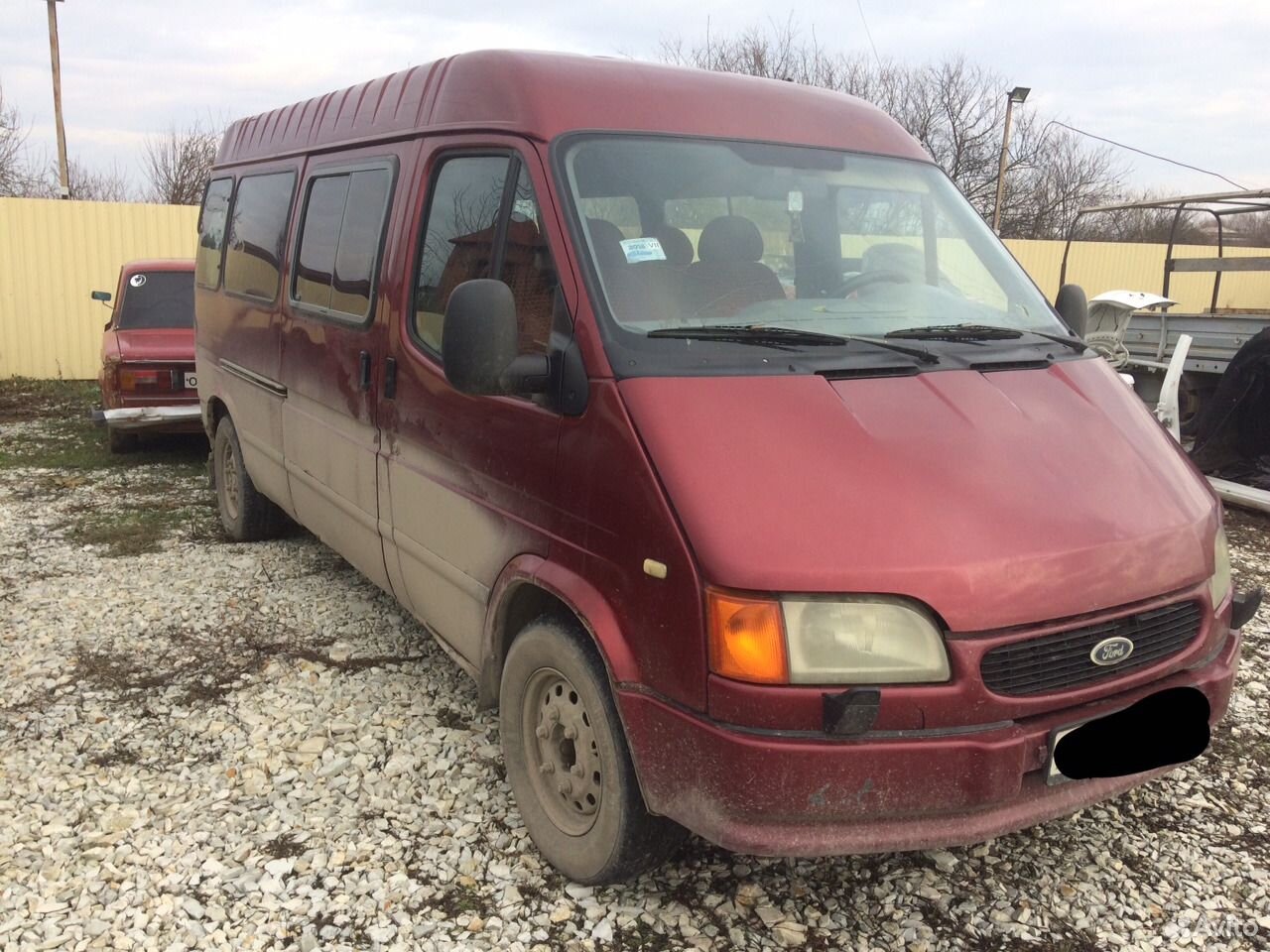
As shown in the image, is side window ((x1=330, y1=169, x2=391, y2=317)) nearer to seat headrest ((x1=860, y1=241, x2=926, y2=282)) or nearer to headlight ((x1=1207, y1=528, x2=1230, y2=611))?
seat headrest ((x1=860, y1=241, x2=926, y2=282))

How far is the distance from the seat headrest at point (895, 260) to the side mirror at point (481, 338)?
136 centimetres

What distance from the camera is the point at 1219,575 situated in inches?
113

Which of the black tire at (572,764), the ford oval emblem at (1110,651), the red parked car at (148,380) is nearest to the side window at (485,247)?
the black tire at (572,764)

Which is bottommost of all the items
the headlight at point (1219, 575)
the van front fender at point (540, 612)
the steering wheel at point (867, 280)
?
the van front fender at point (540, 612)

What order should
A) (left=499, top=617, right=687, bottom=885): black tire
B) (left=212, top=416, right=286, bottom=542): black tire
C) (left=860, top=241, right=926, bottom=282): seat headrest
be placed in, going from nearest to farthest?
(left=499, top=617, right=687, bottom=885): black tire → (left=860, top=241, right=926, bottom=282): seat headrest → (left=212, top=416, right=286, bottom=542): black tire

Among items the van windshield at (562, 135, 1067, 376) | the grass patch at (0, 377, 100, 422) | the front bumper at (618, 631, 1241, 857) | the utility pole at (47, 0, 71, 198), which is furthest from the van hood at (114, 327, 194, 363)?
the utility pole at (47, 0, 71, 198)

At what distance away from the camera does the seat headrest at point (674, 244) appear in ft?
10.1

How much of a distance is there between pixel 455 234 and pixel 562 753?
1.79 metres

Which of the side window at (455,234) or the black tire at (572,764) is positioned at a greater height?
the side window at (455,234)

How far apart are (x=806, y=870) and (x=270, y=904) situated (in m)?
1.59

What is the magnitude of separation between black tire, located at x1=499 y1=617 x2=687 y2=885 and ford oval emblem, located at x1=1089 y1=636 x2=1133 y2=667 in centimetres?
120

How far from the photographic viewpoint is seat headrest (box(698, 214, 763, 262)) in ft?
10.5

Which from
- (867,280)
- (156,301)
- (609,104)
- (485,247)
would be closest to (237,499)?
(485,247)

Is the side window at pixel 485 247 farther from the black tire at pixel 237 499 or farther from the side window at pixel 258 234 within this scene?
the black tire at pixel 237 499
